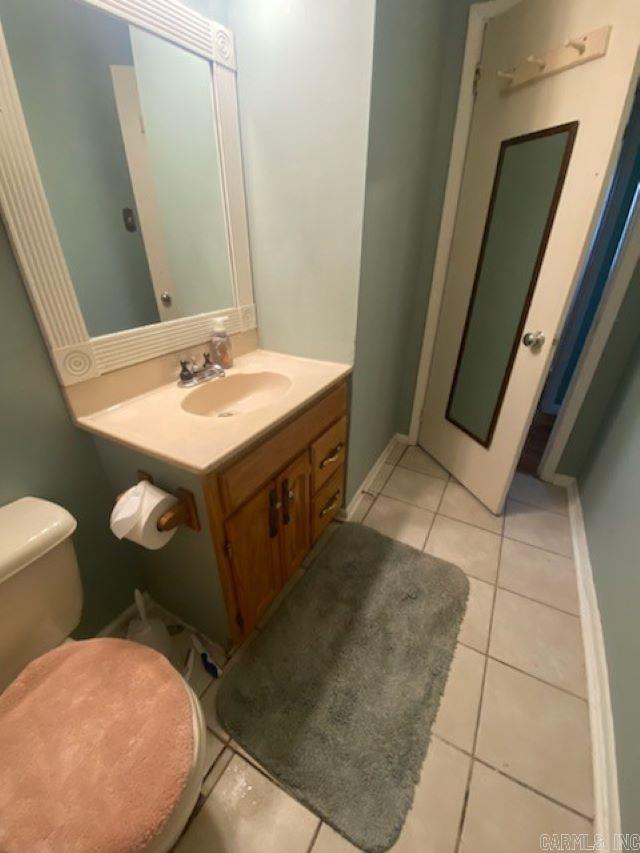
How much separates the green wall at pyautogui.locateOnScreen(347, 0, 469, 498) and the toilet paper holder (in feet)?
2.66

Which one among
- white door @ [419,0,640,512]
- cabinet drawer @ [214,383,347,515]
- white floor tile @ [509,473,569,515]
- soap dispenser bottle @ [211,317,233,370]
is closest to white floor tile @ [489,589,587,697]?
white door @ [419,0,640,512]

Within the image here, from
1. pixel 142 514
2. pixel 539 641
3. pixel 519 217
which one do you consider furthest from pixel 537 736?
pixel 519 217

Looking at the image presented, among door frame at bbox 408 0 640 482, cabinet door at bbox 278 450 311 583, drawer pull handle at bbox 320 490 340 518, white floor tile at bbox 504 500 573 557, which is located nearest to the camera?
cabinet door at bbox 278 450 311 583

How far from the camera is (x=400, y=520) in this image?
5.79 feet

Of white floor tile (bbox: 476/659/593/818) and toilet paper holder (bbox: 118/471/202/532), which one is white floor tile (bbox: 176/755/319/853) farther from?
toilet paper holder (bbox: 118/471/202/532)

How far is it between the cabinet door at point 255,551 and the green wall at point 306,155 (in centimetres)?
64

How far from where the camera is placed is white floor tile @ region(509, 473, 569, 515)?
186 centimetres

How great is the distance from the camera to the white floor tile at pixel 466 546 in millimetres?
1524

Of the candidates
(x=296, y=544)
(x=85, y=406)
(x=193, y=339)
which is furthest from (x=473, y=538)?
(x=85, y=406)

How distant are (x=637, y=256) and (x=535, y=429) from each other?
1.33 meters

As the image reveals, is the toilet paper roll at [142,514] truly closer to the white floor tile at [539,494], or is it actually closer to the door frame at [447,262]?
the door frame at [447,262]

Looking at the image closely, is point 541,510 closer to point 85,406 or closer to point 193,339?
point 193,339

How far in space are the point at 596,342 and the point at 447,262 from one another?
0.79 m

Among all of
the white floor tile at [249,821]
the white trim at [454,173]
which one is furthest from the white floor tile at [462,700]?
the white trim at [454,173]
